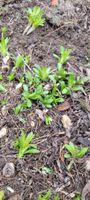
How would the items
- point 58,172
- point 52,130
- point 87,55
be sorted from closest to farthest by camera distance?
point 58,172, point 52,130, point 87,55

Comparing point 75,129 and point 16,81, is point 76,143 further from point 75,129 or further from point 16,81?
point 16,81

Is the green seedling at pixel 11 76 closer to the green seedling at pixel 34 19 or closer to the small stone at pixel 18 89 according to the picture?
the small stone at pixel 18 89

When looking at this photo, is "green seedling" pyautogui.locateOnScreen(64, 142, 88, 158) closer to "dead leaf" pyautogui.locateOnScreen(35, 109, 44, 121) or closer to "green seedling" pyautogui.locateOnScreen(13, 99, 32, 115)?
"dead leaf" pyautogui.locateOnScreen(35, 109, 44, 121)

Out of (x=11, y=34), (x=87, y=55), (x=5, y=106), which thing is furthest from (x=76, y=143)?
(x=11, y=34)

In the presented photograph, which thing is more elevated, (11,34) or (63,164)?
(11,34)

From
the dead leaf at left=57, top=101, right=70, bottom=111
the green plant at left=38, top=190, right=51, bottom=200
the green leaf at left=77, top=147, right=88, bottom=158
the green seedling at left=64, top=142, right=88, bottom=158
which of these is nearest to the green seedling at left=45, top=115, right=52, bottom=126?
the dead leaf at left=57, top=101, right=70, bottom=111

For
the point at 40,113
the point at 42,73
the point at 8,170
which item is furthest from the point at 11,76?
the point at 8,170

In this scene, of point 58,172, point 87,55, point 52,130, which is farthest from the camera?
point 87,55
